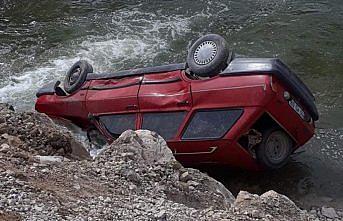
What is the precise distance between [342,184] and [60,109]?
321 centimetres

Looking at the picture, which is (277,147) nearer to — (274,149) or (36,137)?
(274,149)

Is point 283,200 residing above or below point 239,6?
above

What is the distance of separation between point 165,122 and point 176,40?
366 centimetres

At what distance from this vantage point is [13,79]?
9703 mm

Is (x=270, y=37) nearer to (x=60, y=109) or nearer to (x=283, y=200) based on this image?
(x=60, y=109)

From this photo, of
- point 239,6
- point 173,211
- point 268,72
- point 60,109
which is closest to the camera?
point 173,211

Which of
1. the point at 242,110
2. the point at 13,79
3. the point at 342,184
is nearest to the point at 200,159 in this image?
the point at 242,110

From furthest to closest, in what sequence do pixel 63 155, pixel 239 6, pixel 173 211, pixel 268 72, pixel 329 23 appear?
pixel 239 6, pixel 329 23, pixel 268 72, pixel 63 155, pixel 173 211

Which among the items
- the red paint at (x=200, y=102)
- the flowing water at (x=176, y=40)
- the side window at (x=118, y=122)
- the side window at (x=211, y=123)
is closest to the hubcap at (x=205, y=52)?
the red paint at (x=200, y=102)

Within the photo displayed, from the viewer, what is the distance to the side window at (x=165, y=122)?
6.95 m

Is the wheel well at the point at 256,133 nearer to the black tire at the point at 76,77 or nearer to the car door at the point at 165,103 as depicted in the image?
the car door at the point at 165,103

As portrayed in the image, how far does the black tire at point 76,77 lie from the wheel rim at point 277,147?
2289 millimetres

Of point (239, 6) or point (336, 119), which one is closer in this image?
point (336, 119)

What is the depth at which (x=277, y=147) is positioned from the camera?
279 inches
